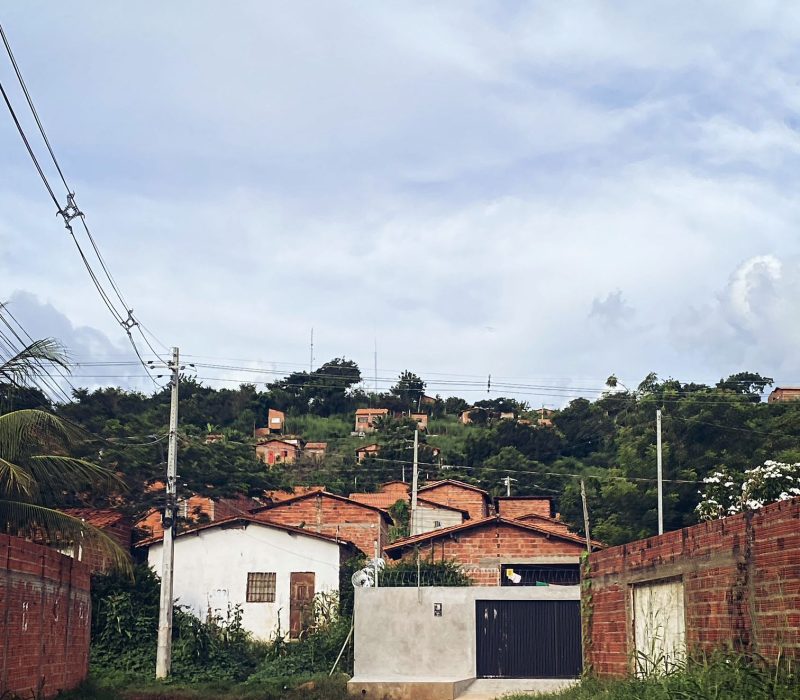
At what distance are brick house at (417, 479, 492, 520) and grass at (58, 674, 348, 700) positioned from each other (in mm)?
26142

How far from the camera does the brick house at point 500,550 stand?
128ft

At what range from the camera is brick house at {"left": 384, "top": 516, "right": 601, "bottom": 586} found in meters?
39.0

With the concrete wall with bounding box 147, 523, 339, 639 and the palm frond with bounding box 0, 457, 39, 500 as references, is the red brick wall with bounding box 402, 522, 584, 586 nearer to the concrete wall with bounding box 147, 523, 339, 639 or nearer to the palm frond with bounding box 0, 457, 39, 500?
the concrete wall with bounding box 147, 523, 339, 639

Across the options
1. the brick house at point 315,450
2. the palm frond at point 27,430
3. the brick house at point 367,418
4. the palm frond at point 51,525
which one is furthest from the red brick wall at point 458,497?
the brick house at point 367,418

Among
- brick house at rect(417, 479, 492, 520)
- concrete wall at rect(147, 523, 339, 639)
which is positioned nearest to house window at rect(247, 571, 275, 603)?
concrete wall at rect(147, 523, 339, 639)

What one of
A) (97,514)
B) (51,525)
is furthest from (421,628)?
(97,514)

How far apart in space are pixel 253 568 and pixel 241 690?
895 cm

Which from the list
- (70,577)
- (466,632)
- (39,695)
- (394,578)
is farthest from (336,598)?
(39,695)

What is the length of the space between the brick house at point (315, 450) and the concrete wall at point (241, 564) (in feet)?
144

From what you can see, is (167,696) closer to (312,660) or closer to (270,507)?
(312,660)

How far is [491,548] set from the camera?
39.3m

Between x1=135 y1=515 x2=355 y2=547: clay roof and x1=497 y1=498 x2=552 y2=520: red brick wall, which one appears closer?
x1=135 y1=515 x2=355 y2=547: clay roof

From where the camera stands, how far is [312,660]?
1266 inches

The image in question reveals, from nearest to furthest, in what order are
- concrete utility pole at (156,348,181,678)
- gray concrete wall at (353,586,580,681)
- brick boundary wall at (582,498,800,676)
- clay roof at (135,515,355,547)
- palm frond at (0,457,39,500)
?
brick boundary wall at (582,498,800,676) < palm frond at (0,457,39,500) < gray concrete wall at (353,586,580,681) < concrete utility pole at (156,348,181,678) < clay roof at (135,515,355,547)
